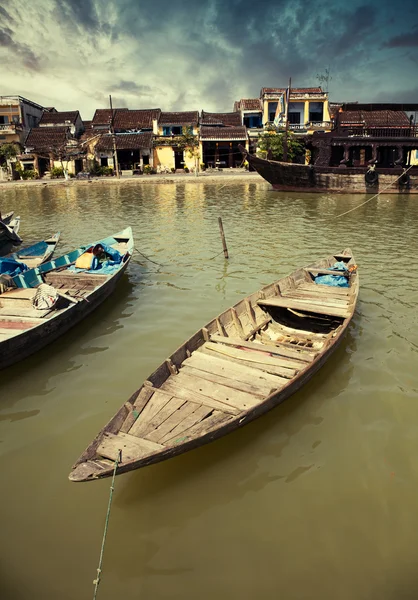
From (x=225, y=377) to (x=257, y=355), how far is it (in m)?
0.82

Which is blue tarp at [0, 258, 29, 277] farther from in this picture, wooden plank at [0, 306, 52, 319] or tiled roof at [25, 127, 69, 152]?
tiled roof at [25, 127, 69, 152]

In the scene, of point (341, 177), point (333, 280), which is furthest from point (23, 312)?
point (341, 177)

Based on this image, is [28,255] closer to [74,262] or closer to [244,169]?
[74,262]

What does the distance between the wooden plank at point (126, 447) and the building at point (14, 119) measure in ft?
156

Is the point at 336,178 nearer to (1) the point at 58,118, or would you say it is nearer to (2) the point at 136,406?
(2) the point at 136,406

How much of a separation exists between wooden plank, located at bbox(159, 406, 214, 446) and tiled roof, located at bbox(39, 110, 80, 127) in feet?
166

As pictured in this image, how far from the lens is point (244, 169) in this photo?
44.8m

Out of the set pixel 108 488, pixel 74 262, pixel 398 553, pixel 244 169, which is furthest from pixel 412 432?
pixel 244 169

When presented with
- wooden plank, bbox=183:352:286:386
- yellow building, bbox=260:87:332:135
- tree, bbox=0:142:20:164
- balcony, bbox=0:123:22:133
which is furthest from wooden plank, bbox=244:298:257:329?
balcony, bbox=0:123:22:133

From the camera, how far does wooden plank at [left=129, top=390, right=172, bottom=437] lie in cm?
436

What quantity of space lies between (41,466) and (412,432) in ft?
15.9

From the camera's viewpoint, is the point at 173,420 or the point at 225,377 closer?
the point at 173,420

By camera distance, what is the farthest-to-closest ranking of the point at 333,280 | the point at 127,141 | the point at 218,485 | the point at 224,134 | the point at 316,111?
the point at 316,111, the point at 127,141, the point at 224,134, the point at 333,280, the point at 218,485

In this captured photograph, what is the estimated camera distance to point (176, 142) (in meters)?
43.9
